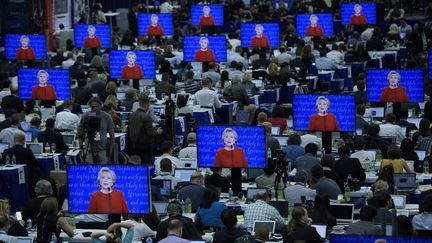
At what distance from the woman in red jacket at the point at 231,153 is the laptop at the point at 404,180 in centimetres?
231

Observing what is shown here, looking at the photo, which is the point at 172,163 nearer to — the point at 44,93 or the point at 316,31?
the point at 44,93

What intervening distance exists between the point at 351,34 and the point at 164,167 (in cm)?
2425

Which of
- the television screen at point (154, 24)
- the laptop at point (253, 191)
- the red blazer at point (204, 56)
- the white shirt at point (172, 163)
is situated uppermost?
the television screen at point (154, 24)

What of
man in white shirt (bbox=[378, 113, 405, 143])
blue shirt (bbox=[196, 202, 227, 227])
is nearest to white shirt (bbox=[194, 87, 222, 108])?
man in white shirt (bbox=[378, 113, 405, 143])

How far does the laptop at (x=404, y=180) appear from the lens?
70.4ft

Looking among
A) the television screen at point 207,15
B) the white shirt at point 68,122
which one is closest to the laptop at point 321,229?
the white shirt at point 68,122

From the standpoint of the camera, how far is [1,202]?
18.8 meters

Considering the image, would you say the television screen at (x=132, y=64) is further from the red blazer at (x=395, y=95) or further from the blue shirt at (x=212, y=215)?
the blue shirt at (x=212, y=215)

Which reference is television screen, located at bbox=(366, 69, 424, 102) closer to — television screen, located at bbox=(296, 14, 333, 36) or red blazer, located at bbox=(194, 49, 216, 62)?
red blazer, located at bbox=(194, 49, 216, 62)

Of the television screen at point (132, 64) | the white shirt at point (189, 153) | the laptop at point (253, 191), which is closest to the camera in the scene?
the laptop at point (253, 191)

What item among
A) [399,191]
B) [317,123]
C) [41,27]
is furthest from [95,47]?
[399,191]

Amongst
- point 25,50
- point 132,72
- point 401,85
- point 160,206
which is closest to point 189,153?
point 160,206

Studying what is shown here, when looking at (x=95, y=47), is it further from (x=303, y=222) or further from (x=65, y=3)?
(x=303, y=222)

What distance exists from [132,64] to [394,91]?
24.2ft
